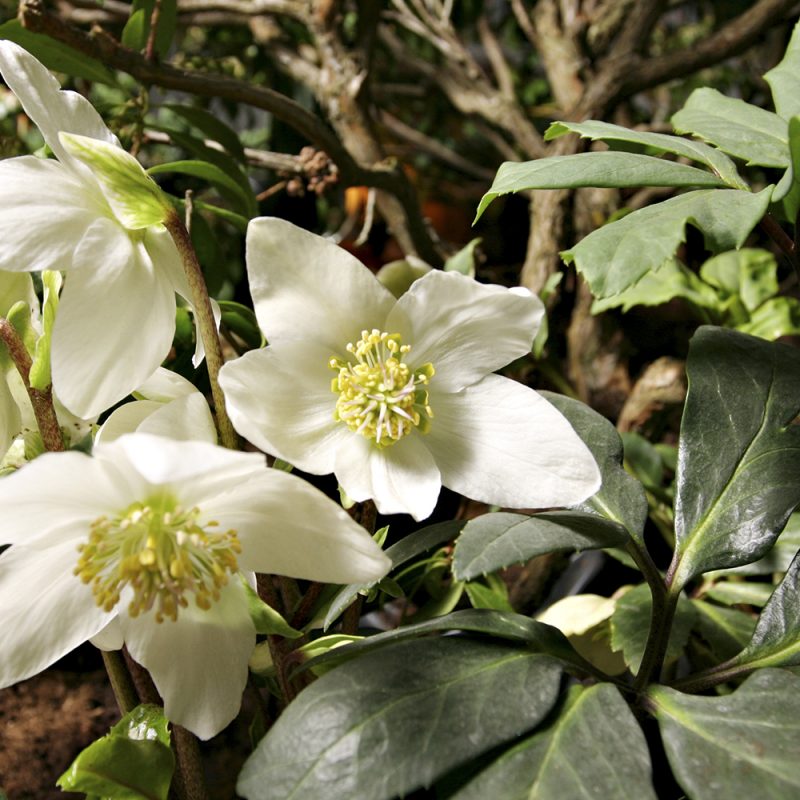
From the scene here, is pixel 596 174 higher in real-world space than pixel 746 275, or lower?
higher

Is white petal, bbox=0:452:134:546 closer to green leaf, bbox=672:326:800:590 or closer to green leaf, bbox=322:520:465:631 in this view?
green leaf, bbox=322:520:465:631

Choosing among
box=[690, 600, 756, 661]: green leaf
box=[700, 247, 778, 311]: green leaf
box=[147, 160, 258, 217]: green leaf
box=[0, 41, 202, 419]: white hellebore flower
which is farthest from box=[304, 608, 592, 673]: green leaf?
box=[700, 247, 778, 311]: green leaf

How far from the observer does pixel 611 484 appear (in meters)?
0.62

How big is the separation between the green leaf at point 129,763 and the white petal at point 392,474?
0.20 m

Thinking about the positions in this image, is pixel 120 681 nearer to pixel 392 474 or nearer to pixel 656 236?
pixel 392 474

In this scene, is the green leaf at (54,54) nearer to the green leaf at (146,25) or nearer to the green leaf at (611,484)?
the green leaf at (146,25)

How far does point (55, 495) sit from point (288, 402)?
0.54 feet

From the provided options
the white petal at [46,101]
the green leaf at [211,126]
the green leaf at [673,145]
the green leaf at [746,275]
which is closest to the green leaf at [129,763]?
the white petal at [46,101]

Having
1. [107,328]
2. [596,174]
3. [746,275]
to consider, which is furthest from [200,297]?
[746,275]

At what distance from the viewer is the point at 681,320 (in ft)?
4.32

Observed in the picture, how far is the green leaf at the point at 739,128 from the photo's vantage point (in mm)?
598

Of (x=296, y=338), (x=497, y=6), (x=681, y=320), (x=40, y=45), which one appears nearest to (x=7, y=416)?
(x=296, y=338)

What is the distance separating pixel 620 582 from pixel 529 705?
57cm

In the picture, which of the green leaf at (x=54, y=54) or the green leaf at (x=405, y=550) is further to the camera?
the green leaf at (x=54, y=54)
